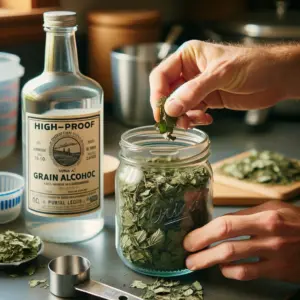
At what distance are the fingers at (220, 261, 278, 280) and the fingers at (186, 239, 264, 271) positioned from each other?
0.01m

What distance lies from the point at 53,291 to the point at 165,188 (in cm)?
21

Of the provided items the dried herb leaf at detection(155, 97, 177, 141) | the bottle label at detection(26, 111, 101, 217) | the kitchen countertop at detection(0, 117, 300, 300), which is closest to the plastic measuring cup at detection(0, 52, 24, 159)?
the kitchen countertop at detection(0, 117, 300, 300)

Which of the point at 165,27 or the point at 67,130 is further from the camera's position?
the point at 165,27

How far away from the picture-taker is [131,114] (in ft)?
5.70

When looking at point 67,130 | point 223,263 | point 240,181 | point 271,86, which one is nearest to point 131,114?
point 240,181

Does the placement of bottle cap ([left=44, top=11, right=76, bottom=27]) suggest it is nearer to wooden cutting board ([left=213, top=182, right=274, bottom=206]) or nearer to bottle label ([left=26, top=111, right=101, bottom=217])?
bottle label ([left=26, top=111, right=101, bottom=217])

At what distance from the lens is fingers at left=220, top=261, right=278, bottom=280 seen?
0.97 metres

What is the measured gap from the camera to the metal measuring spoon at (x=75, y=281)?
0.91m

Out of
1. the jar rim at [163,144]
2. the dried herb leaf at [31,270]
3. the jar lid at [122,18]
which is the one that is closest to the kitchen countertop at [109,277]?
the dried herb leaf at [31,270]

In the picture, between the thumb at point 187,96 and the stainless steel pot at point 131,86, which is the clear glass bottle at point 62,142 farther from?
the stainless steel pot at point 131,86

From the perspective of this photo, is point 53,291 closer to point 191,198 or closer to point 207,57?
point 191,198

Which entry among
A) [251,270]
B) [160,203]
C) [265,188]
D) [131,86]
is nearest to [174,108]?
[160,203]

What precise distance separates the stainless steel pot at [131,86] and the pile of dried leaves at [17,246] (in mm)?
685

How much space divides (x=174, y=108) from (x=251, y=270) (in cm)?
26
